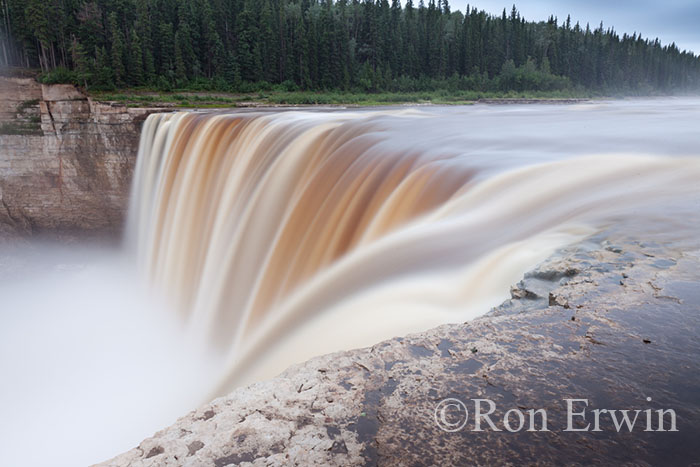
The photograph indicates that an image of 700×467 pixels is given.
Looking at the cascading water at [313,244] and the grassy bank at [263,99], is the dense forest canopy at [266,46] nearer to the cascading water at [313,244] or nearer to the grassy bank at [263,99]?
the grassy bank at [263,99]

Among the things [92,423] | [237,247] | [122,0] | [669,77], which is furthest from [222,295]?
[669,77]

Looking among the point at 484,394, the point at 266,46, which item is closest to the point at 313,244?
the point at 484,394

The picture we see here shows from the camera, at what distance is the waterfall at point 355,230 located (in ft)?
11.9

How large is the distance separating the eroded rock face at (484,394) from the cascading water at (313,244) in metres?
0.82

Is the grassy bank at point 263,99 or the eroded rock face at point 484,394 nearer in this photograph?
the eroded rock face at point 484,394

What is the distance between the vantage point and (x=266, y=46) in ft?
140

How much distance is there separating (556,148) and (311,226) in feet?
12.3

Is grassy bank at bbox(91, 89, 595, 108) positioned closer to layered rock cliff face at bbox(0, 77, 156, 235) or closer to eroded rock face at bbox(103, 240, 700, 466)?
layered rock cliff face at bbox(0, 77, 156, 235)

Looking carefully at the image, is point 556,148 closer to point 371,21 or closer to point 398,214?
point 398,214

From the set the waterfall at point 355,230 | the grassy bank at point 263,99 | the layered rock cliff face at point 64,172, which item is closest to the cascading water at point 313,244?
the waterfall at point 355,230

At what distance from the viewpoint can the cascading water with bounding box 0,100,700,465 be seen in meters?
3.82

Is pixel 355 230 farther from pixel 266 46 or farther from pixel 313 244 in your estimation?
pixel 266 46

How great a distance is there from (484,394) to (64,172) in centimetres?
2144

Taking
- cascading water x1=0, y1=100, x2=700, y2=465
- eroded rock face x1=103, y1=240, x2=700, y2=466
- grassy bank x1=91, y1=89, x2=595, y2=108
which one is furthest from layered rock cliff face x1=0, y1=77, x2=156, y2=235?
eroded rock face x1=103, y1=240, x2=700, y2=466
